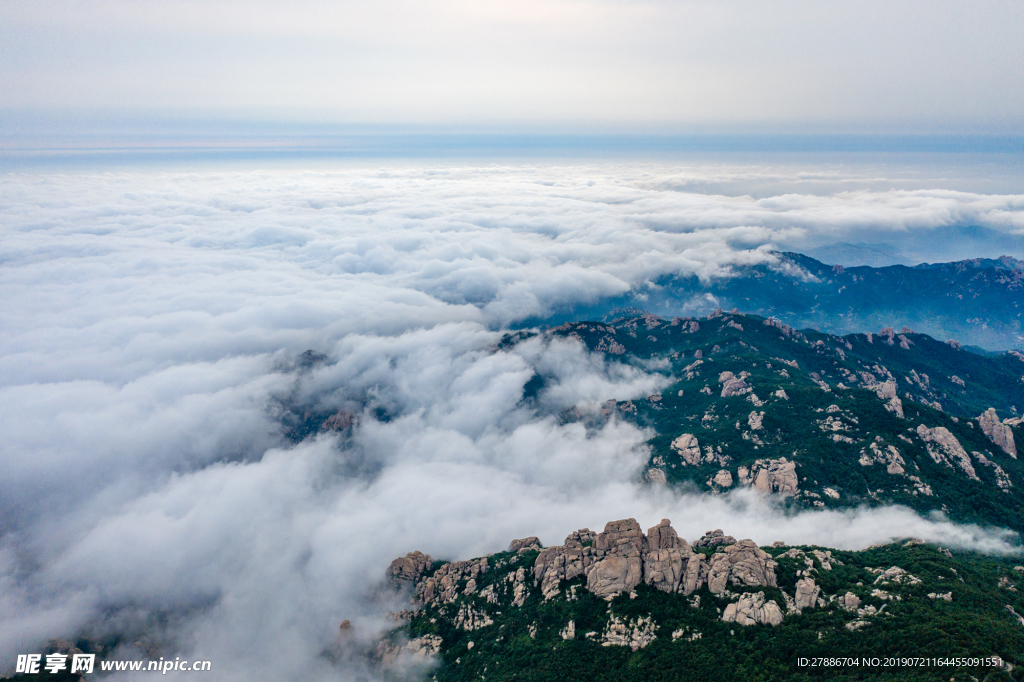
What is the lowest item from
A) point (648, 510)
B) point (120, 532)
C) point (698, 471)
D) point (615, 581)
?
point (120, 532)

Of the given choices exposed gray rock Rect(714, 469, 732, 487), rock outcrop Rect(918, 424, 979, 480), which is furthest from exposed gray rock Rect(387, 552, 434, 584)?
rock outcrop Rect(918, 424, 979, 480)

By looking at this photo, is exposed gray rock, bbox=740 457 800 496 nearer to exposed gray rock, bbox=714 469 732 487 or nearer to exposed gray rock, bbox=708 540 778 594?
exposed gray rock, bbox=714 469 732 487

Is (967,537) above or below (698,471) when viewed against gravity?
above

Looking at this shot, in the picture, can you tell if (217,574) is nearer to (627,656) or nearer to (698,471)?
(627,656)

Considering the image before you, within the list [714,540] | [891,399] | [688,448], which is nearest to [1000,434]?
[891,399]

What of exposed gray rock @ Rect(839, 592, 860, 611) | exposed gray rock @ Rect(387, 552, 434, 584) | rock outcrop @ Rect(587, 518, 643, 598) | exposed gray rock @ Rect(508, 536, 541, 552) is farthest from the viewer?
exposed gray rock @ Rect(508, 536, 541, 552)

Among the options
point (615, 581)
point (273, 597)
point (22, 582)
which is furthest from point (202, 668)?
point (615, 581)

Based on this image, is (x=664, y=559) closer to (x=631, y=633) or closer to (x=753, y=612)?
(x=631, y=633)
